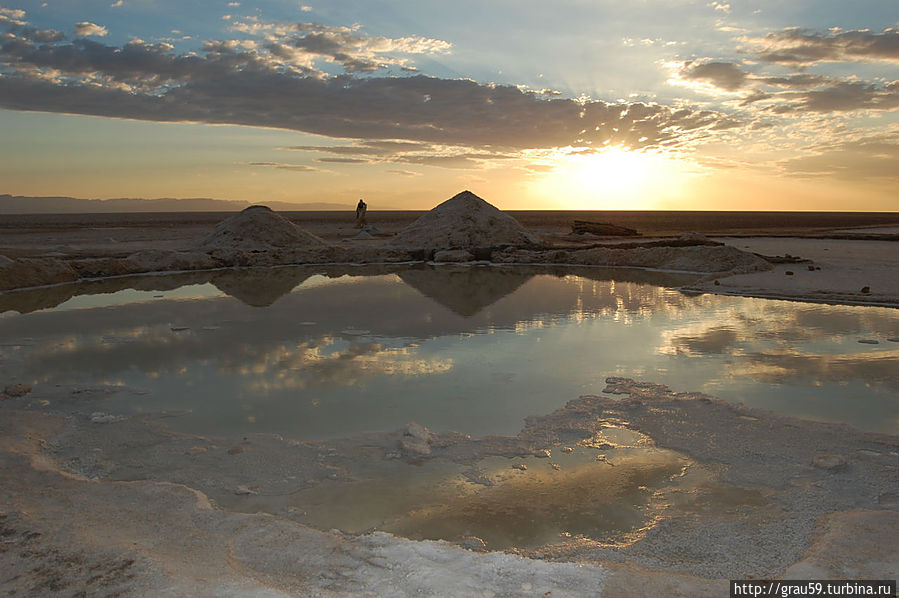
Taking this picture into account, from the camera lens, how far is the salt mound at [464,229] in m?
23.6

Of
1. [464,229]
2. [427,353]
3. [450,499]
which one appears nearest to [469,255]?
[464,229]

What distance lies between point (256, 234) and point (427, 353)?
16453 mm

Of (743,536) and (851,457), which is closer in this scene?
(743,536)

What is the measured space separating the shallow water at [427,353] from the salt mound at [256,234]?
A: 831cm

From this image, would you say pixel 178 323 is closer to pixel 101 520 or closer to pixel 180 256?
pixel 101 520

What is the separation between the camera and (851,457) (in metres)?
4.82

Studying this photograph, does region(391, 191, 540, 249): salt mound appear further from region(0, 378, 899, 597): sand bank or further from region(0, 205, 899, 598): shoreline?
region(0, 378, 899, 597): sand bank

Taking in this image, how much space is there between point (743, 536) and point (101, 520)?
3.97m

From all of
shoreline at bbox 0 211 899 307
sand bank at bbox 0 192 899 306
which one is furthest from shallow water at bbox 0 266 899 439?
sand bank at bbox 0 192 899 306

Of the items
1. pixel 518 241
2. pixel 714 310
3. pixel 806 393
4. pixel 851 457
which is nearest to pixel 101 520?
pixel 851 457

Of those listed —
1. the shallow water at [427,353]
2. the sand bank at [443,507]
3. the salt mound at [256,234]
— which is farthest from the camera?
the salt mound at [256,234]

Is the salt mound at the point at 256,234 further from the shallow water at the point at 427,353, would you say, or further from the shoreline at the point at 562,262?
the shallow water at the point at 427,353

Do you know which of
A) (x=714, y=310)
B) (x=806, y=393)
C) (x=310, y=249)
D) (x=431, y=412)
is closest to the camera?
(x=431, y=412)


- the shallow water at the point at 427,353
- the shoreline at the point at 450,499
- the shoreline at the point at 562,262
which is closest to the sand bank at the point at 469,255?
the shoreline at the point at 562,262
